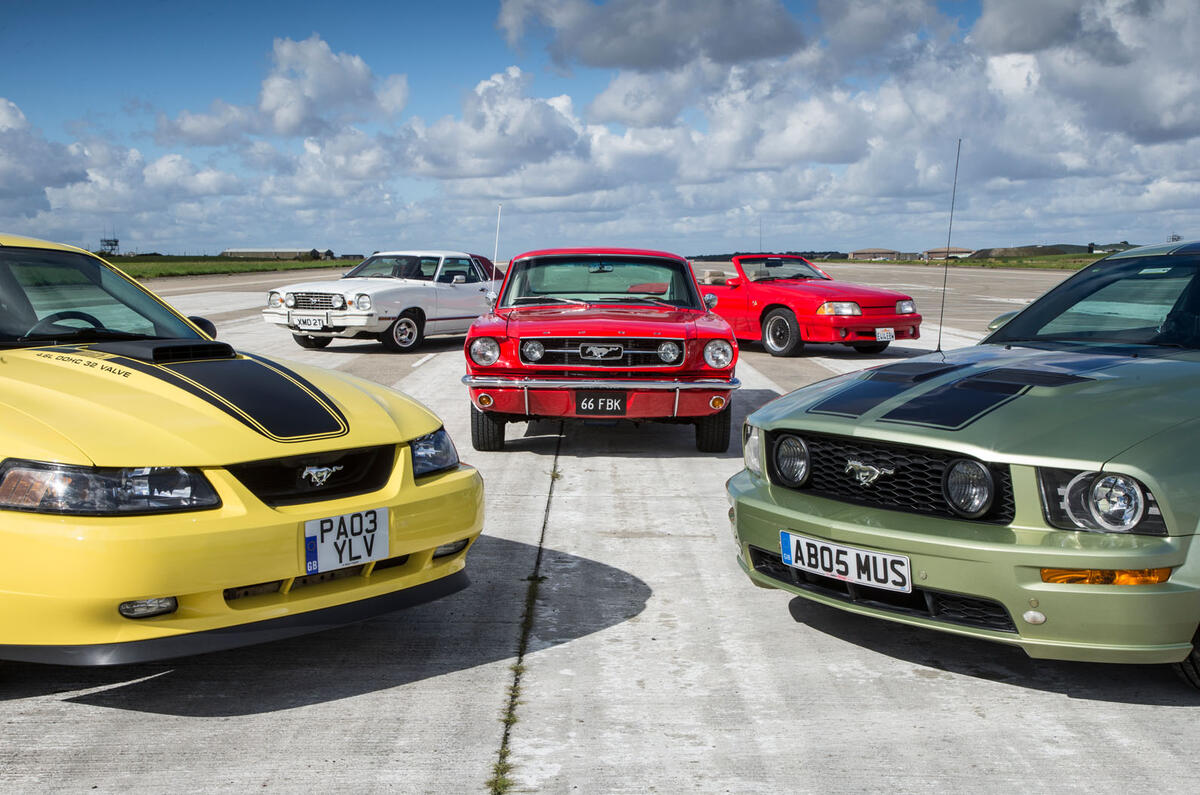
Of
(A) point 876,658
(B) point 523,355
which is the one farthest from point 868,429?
(B) point 523,355

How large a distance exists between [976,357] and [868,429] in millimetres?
1000

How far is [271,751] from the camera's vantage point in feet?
9.61

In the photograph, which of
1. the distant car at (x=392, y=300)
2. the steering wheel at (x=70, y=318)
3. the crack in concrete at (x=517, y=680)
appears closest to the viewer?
the crack in concrete at (x=517, y=680)

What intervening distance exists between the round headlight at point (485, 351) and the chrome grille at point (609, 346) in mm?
185

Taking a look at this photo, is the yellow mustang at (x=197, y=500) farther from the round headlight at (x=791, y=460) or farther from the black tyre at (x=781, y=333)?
the black tyre at (x=781, y=333)

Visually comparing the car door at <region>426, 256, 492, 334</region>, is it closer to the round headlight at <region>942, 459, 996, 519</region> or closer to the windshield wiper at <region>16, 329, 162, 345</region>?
the windshield wiper at <region>16, 329, 162, 345</region>

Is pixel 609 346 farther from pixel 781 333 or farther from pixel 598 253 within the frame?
pixel 781 333

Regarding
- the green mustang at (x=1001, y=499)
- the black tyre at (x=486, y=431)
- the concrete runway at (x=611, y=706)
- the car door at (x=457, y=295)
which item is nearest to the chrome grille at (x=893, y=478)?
the green mustang at (x=1001, y=499)

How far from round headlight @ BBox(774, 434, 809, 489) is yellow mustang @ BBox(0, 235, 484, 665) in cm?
107

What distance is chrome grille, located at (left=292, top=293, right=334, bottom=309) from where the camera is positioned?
1434 centimetres

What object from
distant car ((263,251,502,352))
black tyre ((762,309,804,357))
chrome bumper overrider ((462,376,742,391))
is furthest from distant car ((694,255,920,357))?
chrome bumper overrider ((462,376,742,391))

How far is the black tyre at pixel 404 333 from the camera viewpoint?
48.8ft

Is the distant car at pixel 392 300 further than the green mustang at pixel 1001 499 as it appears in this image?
Yes

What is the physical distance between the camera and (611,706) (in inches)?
128
